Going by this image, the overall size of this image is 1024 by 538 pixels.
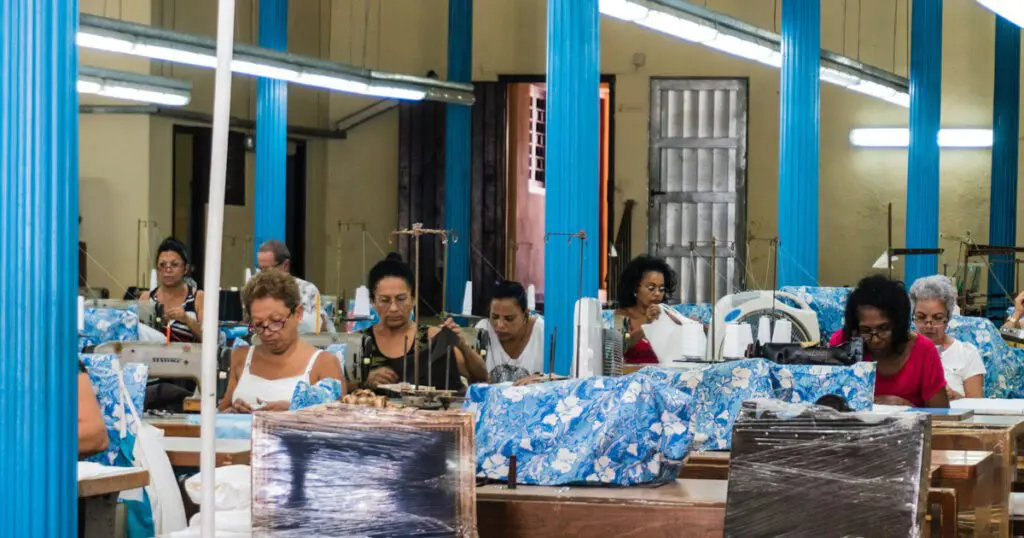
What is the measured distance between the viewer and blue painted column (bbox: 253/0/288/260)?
49.7 ft

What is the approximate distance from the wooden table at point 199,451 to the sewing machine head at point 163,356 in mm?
2679

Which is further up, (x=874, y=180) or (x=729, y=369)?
(x=874, y=180)

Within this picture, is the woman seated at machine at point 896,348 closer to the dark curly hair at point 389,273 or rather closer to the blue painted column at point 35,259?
the dark curly hair at point 389,273

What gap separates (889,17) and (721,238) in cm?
344

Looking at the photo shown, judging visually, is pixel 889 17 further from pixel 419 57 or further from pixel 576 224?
pixel 576 224

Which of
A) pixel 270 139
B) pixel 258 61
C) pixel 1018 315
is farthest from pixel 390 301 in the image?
pixel 270 139

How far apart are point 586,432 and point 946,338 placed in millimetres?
3492

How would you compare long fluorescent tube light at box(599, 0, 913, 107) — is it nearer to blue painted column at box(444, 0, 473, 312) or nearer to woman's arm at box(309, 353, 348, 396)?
woman's arm at box(309, 353, 348, 396)

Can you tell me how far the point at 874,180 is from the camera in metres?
17.9

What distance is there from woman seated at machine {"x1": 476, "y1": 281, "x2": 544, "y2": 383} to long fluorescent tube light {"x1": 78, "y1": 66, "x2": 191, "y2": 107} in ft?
21.7

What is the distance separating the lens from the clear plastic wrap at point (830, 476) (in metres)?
3.80

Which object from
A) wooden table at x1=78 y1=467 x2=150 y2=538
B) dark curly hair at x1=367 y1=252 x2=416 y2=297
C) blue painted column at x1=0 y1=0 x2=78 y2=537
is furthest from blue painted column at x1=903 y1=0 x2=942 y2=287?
blue painted column at x1=0 y1=0 x2=78 y2=537

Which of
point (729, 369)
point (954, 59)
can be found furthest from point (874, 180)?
point (729, 369)

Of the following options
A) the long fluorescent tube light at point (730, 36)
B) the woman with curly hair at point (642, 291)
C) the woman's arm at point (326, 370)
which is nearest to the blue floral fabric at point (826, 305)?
the woman with curly hair at point (642, 291)
